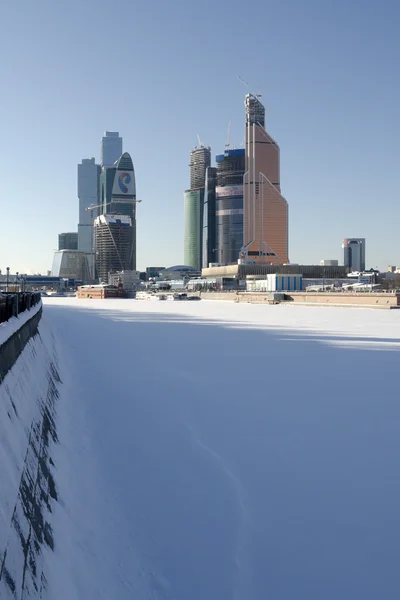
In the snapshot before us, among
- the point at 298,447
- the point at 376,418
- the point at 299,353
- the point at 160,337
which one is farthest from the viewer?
the point at 160,337

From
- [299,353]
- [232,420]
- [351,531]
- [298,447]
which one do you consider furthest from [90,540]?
[299,353]

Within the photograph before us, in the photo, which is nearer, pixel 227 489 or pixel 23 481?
pixel 23 481

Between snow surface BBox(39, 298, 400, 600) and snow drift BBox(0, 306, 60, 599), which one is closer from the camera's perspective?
snow drift BBox(0, 306, 60, 599)

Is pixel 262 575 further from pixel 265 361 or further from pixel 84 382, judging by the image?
pixel 265 361

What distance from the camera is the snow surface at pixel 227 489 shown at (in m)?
8.80

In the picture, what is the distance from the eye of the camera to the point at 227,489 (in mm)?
12016

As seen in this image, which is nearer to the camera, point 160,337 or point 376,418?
point 376,418

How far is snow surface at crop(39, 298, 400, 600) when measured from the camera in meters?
8.80

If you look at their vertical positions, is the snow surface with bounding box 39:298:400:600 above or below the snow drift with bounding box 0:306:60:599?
below

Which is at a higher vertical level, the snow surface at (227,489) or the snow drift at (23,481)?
the snow drift at (23,481)

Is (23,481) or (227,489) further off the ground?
(23,481)

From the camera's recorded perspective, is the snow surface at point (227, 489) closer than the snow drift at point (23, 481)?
No

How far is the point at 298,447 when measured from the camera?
14.2 metres

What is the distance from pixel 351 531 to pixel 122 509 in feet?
13.4
